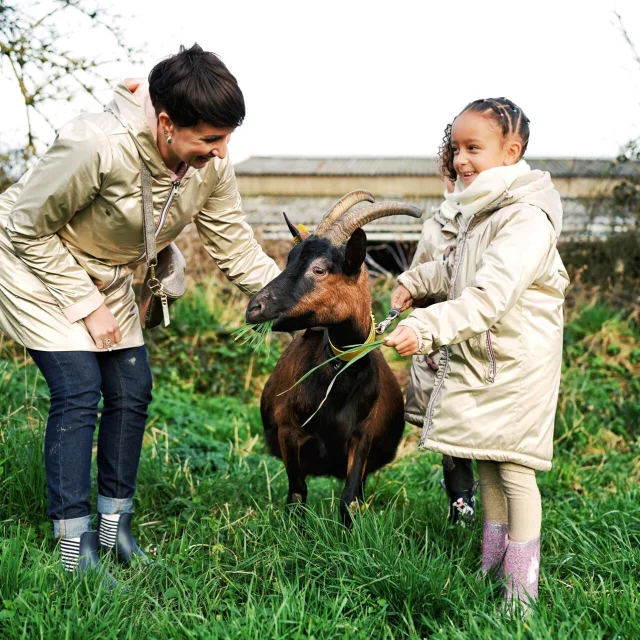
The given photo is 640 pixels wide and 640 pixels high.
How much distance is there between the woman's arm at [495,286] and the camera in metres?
2.92

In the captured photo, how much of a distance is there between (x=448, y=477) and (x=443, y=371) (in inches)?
44.7

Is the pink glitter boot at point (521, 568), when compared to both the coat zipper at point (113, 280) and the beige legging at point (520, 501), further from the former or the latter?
the coat zipper at point (113, 280)

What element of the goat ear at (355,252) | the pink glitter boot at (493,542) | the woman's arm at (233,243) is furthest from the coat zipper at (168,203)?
the pink glitter boot at (493,542)

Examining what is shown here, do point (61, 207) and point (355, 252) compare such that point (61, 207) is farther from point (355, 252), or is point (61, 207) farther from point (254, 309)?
point (355, 252)

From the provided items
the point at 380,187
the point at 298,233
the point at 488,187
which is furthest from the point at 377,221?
the point at 488,187

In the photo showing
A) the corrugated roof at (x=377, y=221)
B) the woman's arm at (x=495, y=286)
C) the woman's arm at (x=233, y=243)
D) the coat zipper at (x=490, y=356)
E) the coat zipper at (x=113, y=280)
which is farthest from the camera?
the corrugated roof at (x=377, y=221)

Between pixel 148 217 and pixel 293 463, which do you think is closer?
pixel 148 217

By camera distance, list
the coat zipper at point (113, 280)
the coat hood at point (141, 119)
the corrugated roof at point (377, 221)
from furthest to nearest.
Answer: the corrugated roof at point (377, 221) < the coat zipper at point (113, 280) < the coat hood at point (141, 119)

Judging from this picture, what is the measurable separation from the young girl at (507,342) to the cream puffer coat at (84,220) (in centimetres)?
137

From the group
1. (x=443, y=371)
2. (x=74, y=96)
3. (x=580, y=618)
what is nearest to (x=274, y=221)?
(x=74, y=96)

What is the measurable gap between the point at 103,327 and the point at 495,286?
182cm

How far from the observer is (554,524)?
419 cm

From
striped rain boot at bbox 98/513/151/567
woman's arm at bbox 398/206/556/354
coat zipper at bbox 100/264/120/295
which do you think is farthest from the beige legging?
coat zipper at bbox 100/264/120/295

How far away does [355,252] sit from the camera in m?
3.42
